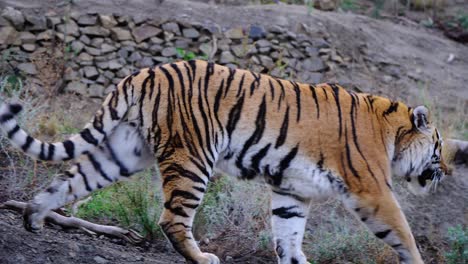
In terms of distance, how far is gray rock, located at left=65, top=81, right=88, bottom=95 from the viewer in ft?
40.9

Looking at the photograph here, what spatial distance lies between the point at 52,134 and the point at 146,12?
192 inches

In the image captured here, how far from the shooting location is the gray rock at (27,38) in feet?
41.5

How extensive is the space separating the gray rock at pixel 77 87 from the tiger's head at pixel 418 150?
684cm

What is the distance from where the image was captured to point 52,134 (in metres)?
8.99

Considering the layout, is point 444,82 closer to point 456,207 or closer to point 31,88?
point 456,207

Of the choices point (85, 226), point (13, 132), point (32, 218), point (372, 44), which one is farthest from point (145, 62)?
point (13, 132)

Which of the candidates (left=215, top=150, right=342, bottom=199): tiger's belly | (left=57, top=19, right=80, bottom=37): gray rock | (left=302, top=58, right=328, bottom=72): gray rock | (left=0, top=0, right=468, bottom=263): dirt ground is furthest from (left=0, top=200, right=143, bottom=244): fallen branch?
(left=302, top=58, right=328, bottom=72): gray rock

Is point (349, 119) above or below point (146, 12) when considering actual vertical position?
above

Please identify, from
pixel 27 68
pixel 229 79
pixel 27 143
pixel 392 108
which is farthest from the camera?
pixel 27 68

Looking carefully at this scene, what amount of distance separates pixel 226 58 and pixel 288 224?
6.94 m

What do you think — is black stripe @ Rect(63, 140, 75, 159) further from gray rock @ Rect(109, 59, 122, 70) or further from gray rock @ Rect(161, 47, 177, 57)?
gray rock @ Rect(161, 47, 177, 57)

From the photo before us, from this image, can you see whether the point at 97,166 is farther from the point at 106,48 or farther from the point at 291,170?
the point at 106,48

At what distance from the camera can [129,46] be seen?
13.0 metres

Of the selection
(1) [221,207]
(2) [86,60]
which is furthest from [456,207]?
(2) [86,60]
